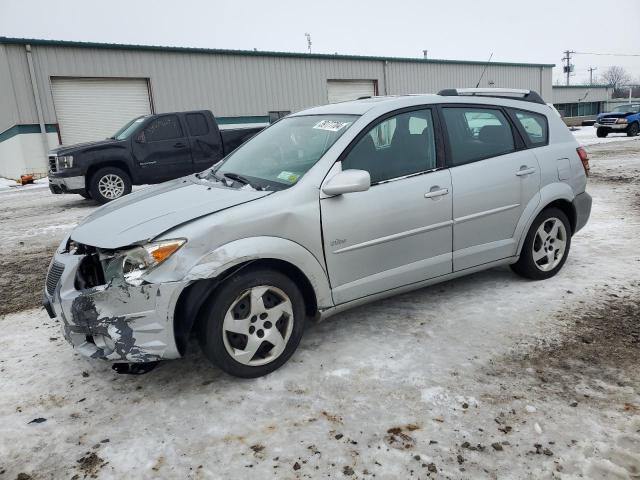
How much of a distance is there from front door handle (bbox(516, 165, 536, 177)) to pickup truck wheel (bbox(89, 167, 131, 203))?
871 centimetres

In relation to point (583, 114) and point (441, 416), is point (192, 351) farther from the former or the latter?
point (583, 114)

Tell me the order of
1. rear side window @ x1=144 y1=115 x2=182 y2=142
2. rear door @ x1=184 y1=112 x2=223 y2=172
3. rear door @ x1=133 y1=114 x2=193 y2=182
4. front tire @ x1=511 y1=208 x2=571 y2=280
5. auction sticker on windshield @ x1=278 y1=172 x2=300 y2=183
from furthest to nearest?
rear door @ x1=184 y1=112 x2=223 y2=172 → rear side window @ x1=144 y1=115 x2=182 y2=142 → rear door @ x1=133 y1=114 x2=193 y2=182 → front tire @ x1=511 y1=208 x2=571 y2=280 → auction sticker on windshield @ x1=278 y1=172 x2=300 y2=183

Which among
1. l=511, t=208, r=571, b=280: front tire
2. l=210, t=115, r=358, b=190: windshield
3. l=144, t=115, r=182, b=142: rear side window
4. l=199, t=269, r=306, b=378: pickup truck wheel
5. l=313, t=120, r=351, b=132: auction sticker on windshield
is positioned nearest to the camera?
l=199, t=269, r=306, b=378: pickup truck wheel

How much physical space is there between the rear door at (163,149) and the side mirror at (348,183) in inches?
340

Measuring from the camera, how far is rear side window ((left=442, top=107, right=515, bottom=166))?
4.05 m

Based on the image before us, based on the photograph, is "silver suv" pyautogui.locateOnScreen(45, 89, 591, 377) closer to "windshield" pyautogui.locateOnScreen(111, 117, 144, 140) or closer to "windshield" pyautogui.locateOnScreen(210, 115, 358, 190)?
"windshield" pyautogui.locateOnScreen(210, 115, 358, 190)

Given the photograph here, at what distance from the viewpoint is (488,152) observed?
165 inches

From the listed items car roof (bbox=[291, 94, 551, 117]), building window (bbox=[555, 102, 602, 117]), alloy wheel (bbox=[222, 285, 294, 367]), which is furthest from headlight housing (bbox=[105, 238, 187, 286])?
building window (bbox=[555, 102, 602, 117])

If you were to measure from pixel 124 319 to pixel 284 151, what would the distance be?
1720mm

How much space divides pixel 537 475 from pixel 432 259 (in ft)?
5.97

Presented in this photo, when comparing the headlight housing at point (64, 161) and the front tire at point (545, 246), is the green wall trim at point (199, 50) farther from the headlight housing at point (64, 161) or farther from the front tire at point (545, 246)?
the front tire at point (545, 246)

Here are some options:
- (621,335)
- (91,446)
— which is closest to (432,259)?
(621,335)

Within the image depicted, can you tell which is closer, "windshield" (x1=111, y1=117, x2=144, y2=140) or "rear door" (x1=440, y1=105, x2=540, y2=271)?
"rear door" (x1=440, y1=105, x2=540, y2=271)

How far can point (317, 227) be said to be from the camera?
10.8 ft
